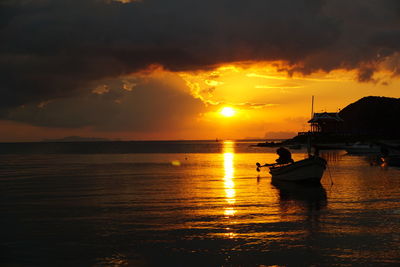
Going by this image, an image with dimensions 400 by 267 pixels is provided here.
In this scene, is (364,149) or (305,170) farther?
(364,149)

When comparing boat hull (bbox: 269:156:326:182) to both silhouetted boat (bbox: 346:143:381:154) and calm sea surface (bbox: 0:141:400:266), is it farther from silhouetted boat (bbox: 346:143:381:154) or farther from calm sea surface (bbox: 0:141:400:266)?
silhouetted boat (bbox: 346:143:381:154)

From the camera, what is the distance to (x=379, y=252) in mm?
16781

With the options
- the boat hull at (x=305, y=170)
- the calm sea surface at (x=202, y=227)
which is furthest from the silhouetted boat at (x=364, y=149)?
the calm sea surface at (x=202, y=227)

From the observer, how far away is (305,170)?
137 feet

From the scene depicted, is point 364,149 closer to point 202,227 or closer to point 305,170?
point 305,170

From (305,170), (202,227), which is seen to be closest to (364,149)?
(305,170)

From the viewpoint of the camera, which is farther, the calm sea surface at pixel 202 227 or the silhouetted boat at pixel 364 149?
the silhouetted boat at pixel 364 149

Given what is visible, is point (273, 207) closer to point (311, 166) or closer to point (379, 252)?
point (379, 252)

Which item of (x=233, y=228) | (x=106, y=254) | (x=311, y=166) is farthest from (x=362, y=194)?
(x=106, y=254)

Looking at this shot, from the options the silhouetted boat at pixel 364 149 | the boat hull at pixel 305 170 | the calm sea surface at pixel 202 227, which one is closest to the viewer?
the calm sea surface at pixel 202 227

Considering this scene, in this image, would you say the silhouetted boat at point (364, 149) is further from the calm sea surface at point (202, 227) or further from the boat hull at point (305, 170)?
the calm sea surface at point (202, 227)

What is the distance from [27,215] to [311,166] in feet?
87.3

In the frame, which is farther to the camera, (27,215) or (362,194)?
(362,194)

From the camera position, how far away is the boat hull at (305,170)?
41094mm
